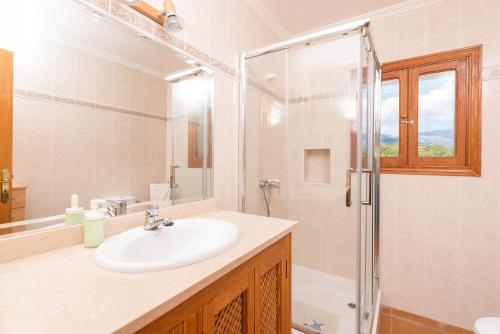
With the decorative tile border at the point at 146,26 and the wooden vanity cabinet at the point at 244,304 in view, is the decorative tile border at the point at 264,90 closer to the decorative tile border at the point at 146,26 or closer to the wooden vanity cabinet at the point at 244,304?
the decorative tile border at the point at 146,26

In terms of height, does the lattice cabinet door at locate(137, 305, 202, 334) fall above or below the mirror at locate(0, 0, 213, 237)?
below

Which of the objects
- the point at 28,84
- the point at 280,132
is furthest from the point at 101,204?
the point at 280,132

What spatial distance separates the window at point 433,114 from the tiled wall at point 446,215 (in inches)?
2.3

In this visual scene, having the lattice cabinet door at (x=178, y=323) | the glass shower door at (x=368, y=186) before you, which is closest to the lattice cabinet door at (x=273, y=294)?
the lattice cabinet door at (x=178, y=323)

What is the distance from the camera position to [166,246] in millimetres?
1010

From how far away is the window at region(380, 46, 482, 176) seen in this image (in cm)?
175

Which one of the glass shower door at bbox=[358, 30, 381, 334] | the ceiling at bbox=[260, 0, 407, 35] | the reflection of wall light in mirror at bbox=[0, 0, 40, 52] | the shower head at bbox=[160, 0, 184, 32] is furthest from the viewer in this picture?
the ceiling at bbox=[260, 0, 407, 35]

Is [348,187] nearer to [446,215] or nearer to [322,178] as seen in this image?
[322,178]

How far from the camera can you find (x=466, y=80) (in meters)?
1.78

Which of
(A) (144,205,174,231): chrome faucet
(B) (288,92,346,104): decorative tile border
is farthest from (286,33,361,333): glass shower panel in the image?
(A) (144,205,174,231): chrome faucet

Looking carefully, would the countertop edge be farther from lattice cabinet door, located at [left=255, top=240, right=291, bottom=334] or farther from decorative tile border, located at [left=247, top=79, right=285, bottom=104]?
decorative tile border, located at [left=247, top=79, right=285, bottom=104]

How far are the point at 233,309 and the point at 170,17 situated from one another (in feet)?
3.96

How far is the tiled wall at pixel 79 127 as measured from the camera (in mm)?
780

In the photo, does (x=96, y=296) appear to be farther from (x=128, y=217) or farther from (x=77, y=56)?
(x=77, y=56)
